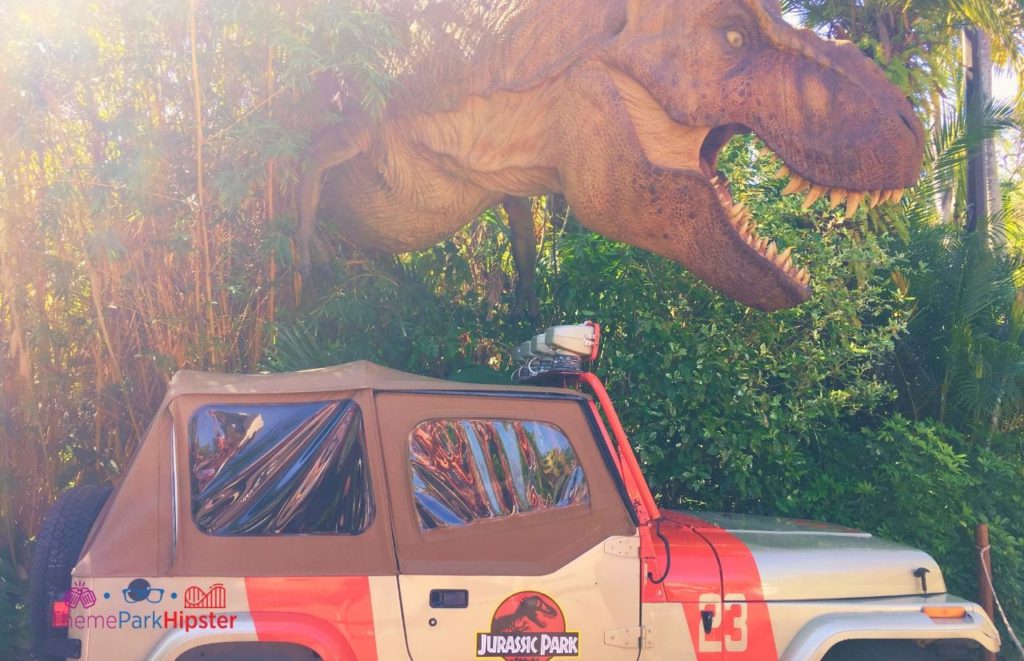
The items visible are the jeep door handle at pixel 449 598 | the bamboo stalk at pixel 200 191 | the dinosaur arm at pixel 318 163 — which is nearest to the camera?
the jeep door handle at pixel 449 598

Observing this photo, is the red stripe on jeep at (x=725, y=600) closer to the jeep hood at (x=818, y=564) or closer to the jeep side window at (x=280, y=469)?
the jeep hood at (x=818, y=564)

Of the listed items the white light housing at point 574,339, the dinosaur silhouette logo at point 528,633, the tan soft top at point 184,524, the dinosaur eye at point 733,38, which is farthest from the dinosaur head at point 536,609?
the dinosaur eye at point 733,38

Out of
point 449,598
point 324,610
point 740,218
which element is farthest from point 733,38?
point 324,610

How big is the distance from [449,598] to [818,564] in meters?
1.33

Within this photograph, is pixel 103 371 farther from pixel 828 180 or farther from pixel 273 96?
pixel 828 180

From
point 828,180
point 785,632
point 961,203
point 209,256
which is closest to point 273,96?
point 209,256

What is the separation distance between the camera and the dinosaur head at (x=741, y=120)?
16.5 ft

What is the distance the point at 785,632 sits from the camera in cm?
339

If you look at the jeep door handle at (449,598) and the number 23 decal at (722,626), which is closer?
the jeep door handle at (449,598)

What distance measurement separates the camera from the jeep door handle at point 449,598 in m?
3.16

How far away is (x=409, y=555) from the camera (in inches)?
125

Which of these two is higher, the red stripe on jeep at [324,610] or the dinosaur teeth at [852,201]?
the dinosaur teeth at [852,201]

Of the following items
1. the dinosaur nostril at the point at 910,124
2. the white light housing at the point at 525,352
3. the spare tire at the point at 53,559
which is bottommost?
the spare tire at the point at 53,559

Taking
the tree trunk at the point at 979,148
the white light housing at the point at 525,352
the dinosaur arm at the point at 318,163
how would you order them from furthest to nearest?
the tree trunk at the point at 979,148 → the dinosaur arm at the point at 318,163 → the white light housing at the point at 525,352
